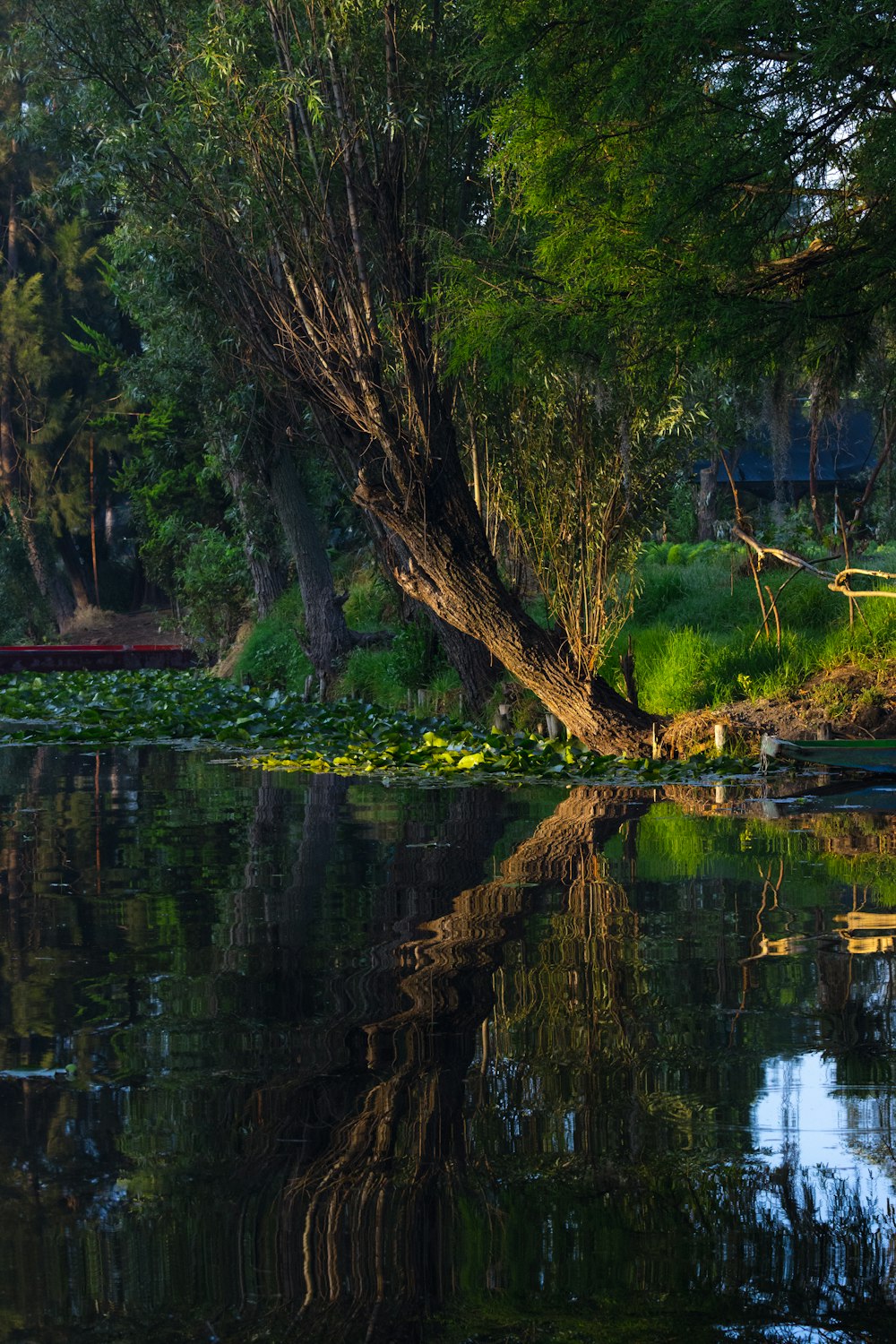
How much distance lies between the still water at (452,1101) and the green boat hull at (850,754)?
4.85m

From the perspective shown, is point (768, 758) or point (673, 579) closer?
point (768, 758)

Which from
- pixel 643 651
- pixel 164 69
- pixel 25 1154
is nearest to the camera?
pixel 25 1154

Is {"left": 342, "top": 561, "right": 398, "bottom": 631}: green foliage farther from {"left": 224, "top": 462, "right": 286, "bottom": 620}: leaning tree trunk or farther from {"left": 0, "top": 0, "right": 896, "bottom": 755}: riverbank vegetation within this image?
{"left": 0, "top": 0, "right": 896, "bottom": 755}: riverbank vegetation

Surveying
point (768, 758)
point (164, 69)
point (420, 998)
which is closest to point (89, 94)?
point (164, 69)

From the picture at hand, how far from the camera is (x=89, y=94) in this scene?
1941 cm

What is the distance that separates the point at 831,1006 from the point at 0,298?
45.0m

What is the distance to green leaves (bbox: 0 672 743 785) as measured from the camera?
13.8 meters

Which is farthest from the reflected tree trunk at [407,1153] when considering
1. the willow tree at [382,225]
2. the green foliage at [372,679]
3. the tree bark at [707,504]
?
the tree bark at [707,504]

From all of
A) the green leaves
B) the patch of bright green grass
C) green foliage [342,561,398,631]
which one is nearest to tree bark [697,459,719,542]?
green foliage [342,561,398,631]

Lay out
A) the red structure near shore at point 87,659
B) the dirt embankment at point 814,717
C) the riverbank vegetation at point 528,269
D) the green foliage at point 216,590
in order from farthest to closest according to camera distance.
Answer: the red structure near shore at point 87,659
the green foliage at point 216,590
the dirt embankment at point 814,717
the riverbank vegetation at point 528,269

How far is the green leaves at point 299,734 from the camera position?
13820mm

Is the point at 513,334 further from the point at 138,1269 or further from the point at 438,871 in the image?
the point at 138,1269

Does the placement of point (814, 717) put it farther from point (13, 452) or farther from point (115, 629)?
point (115, 629)

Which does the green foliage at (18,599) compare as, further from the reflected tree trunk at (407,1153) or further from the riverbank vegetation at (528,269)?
the reflected tree trunk at (407,1153)
